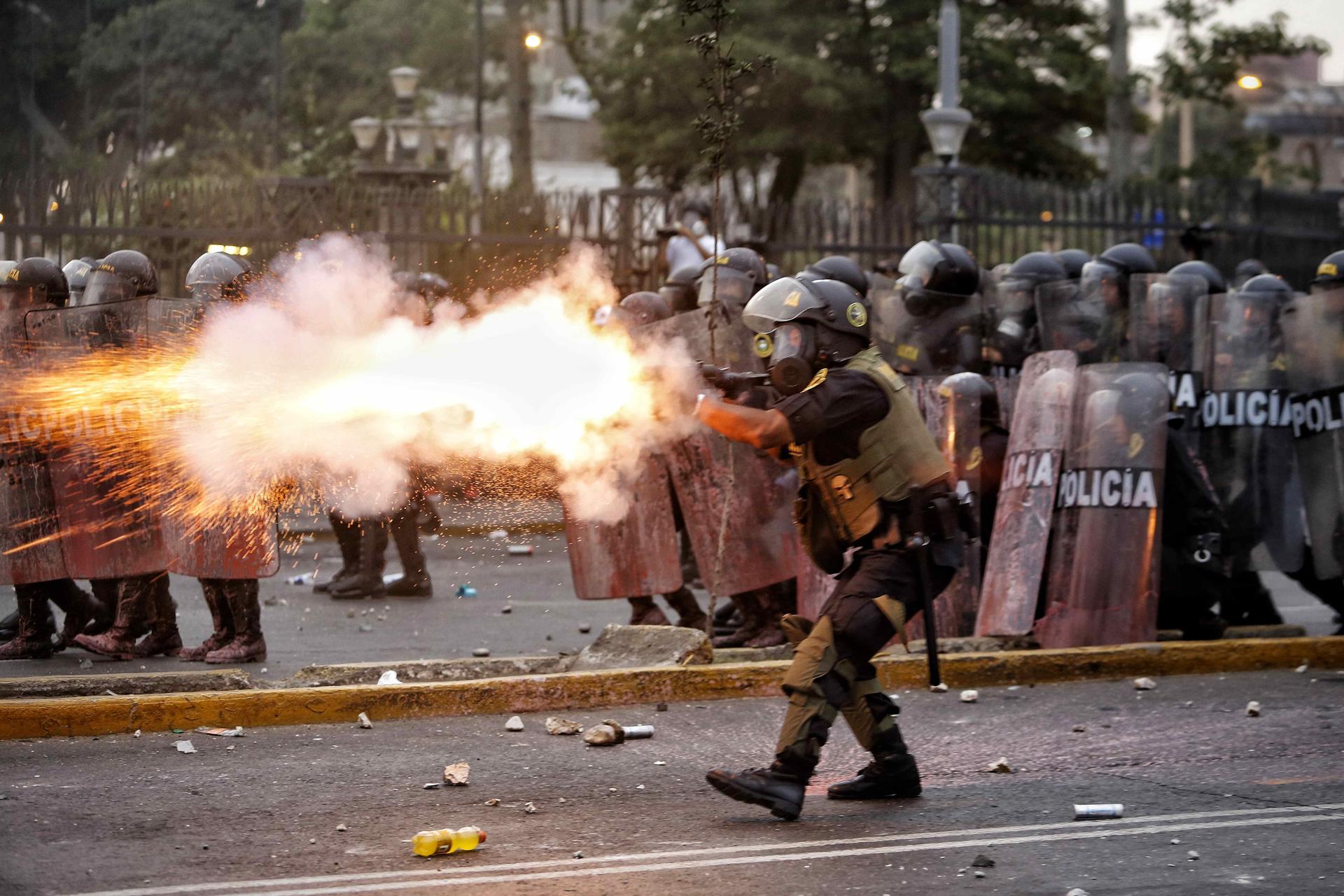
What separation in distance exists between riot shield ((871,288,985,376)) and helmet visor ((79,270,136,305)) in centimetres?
424

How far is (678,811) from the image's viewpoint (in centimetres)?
601

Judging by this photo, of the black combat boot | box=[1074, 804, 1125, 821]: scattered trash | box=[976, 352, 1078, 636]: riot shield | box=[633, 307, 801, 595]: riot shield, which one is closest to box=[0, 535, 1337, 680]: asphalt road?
box=[633, 307, 801, 595]: riot shield

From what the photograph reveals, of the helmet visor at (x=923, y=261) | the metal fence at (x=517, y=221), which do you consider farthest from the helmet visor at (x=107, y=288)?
the metal fence at (x=517, y=221)

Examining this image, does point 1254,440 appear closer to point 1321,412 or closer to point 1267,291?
point 1321,412

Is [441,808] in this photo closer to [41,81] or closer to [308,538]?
[308,538]

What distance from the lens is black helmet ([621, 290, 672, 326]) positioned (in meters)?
9.53

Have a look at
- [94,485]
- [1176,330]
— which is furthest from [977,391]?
[94,485]

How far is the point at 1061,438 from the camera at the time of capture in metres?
9.04

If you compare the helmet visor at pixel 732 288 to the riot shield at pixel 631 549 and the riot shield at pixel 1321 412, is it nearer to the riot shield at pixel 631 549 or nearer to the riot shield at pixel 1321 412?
the riot shield at pixel 631 549

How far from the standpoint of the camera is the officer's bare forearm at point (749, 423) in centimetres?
606

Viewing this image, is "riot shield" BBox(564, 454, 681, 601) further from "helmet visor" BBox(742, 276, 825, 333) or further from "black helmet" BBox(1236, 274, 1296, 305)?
Result: "black helmet" BBox(1236, 274, 1296, 305)

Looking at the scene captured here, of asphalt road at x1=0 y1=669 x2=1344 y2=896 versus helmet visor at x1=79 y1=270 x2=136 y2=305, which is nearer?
asphalt road at x1=0 y1=669 x2=1344 y2=896

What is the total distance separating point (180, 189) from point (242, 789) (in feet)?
38.1

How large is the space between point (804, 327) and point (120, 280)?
4329 mm
